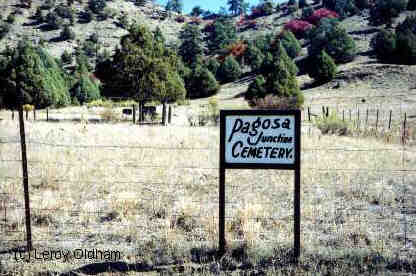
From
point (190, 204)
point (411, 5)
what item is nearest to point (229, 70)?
point (411, 5)

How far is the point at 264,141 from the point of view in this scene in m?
5.47

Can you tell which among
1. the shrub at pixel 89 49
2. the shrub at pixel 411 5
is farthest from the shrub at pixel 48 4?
the shrub at pixel 411 5

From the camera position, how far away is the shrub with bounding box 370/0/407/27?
79375 millimetres

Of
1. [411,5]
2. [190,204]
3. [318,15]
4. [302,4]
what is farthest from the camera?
[302,4]

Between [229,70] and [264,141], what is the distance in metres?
67.8

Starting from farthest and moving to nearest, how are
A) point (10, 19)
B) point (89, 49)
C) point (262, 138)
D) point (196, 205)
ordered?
point (10, 19) < point (89, 49) < point (196, 205) < point (262, 138)

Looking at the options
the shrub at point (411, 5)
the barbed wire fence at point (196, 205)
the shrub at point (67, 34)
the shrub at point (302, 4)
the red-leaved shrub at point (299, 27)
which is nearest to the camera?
the barbed wire fence at point (196, 205)

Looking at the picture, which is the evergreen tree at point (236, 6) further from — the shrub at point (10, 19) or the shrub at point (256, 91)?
the shrub at point (256, 91)

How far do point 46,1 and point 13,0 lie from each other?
901cm

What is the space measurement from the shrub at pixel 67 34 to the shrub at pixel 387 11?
211 ft

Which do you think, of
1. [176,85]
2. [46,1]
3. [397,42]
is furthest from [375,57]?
[46,1]

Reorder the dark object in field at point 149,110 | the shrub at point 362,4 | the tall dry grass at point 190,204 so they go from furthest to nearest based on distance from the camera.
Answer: the shrub at point 362,4 < the dark object in field at point 149,110 < the tall dry grass at point 190,204

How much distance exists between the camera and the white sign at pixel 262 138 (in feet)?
17.9

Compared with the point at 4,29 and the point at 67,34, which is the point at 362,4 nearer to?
the point at 67,34
